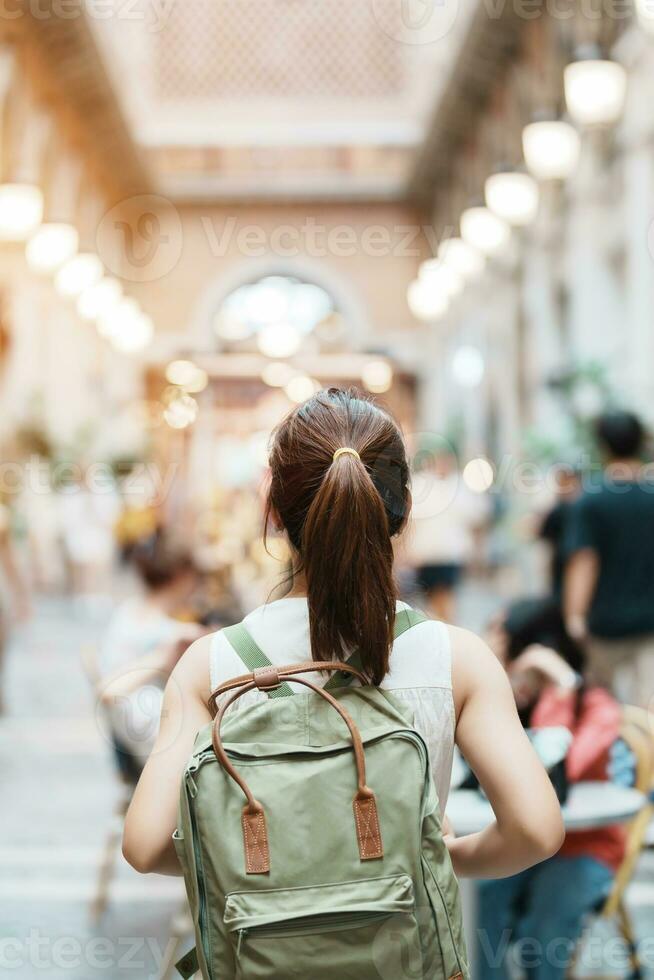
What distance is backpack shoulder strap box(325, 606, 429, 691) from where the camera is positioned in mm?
1712

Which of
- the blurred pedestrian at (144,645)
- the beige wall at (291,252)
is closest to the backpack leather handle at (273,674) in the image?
the blurred pedestrian at (144,645)

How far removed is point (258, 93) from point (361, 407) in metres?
26.7

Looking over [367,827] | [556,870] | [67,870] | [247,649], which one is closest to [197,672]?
[247,649]

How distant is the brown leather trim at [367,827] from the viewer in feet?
5.23

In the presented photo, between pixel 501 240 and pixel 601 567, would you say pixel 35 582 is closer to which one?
pixel 501 240

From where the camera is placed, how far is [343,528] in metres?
1.72

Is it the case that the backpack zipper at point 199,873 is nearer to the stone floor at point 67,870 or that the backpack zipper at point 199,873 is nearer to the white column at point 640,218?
the stone floor at point 67,870

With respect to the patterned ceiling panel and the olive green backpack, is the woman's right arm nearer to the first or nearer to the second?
the olive green backpack

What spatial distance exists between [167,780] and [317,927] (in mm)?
296

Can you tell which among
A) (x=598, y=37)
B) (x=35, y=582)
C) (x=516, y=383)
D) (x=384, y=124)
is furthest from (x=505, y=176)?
(x=384, y=124)

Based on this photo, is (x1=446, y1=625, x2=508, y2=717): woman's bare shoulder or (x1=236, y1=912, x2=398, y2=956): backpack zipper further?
(x1=446, y1=625, x2=508, y2=717): woman's bare shoulder

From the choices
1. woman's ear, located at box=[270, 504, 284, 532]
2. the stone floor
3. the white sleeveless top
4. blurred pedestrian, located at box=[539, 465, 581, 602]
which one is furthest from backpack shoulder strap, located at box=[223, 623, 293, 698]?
blurred pedestrian, located at box=[539, 465, 581, 602]

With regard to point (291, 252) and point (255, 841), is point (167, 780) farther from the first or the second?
point (291, 252)

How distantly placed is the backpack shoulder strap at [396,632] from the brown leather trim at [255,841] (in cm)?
19
